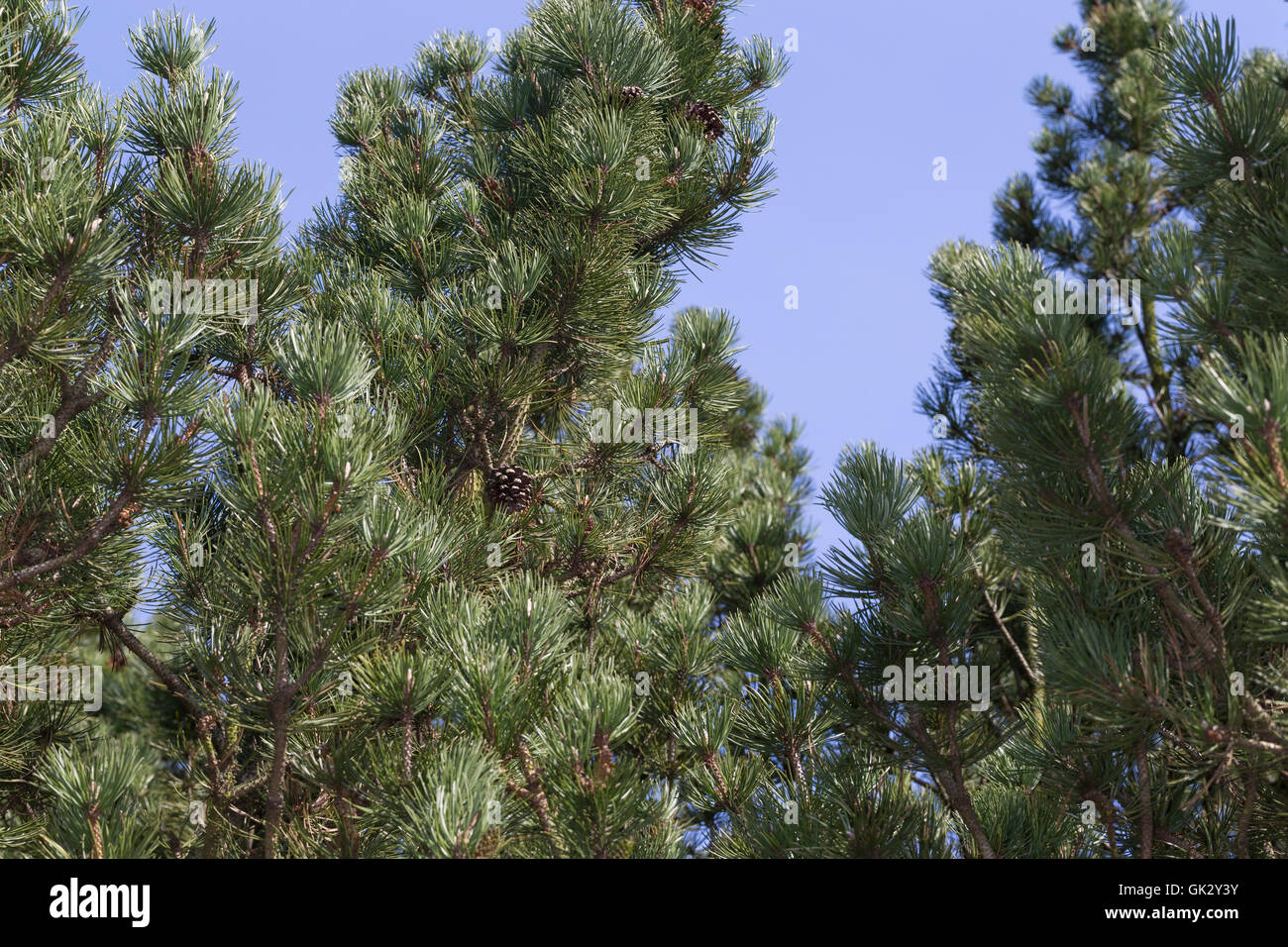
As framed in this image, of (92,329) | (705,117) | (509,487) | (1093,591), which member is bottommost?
(1093,591)

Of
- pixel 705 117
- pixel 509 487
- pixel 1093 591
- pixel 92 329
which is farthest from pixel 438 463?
pixel 1093 591

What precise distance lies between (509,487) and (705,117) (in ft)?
5.59

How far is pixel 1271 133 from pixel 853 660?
1622 millimetres

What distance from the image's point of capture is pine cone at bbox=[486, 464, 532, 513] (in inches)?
144

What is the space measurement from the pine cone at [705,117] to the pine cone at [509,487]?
156 cm

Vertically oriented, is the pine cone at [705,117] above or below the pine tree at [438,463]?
above

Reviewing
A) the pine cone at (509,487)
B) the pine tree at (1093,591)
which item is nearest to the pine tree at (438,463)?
the pine cone at (509,487)

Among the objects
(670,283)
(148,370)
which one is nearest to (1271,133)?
(670,283)

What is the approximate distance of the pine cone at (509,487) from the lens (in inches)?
144

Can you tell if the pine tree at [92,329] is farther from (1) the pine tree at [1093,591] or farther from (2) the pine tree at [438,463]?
(1) the pine tree at [1093,591]

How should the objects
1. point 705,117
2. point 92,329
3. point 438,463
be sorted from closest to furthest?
point 92,329 < point 438,463 < point 705,117

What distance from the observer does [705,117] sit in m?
4.25

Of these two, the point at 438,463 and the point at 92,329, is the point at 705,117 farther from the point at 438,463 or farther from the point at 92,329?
the point at 92,329
